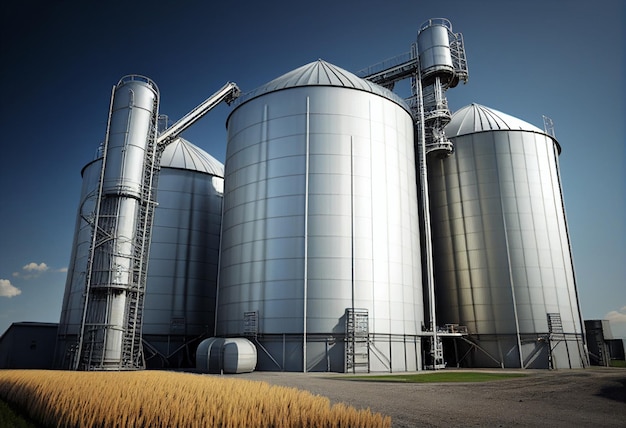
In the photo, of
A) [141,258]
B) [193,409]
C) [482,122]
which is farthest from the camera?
[482,122]

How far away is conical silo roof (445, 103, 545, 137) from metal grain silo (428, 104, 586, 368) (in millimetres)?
109

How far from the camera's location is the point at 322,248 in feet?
105

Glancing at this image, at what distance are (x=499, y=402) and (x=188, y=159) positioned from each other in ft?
133

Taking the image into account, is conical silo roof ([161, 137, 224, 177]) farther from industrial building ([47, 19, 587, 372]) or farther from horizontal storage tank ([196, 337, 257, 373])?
horizontal storage tank ([196, 337, 257, 373])

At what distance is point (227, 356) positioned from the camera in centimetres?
2877

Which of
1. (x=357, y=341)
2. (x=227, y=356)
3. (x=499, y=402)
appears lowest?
(x=499, y=402)

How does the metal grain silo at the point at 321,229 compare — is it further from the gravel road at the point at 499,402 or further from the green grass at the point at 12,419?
the green grass at the point at 12,419

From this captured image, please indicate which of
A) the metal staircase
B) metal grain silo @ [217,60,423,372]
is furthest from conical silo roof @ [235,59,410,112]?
the metal staircase

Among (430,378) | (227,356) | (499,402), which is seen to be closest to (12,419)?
(499,402)

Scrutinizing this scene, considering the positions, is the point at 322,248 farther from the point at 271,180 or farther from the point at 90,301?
the point at 90,301

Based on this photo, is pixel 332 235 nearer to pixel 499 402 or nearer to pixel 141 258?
pixel 141 258

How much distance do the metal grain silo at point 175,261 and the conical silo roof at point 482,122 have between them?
90.9ft

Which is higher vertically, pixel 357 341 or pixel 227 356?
pixel 357 341

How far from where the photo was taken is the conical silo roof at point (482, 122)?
45750 mm
